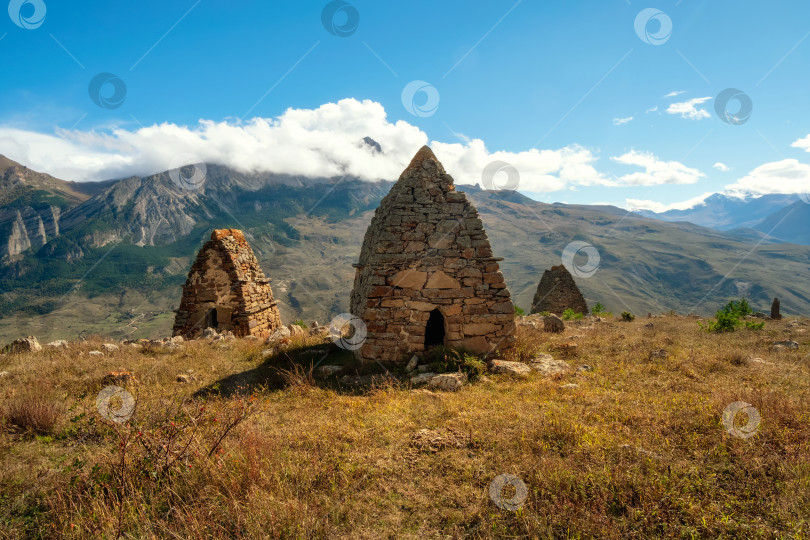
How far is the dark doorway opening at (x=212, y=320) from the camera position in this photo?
13.2 metres

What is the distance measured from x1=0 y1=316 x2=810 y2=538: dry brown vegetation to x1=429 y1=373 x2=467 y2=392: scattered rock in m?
0.38

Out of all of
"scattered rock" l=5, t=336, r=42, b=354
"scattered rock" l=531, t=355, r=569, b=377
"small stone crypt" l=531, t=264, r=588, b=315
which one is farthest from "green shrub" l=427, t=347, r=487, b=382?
"small stone crypt" l=531, t=264, r=588, b=315

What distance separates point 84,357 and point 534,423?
9.72 m

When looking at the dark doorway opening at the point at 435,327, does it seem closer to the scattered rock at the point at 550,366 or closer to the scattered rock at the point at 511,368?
the scattered rock at the point at 511,368

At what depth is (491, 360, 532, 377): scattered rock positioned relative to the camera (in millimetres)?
6956

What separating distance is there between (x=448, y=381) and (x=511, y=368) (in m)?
1.37

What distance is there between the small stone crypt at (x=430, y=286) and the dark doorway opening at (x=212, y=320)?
7807mm

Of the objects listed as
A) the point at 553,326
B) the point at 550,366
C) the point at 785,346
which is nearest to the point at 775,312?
the point at 785,346

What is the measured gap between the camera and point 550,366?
24.8 ft

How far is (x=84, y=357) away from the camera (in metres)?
8.35

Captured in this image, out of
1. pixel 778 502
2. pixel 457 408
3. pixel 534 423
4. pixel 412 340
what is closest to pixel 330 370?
pixel 412 340

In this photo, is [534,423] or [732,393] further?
[732,393]

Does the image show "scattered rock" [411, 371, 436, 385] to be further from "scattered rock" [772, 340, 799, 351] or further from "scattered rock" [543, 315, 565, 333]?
"scattered rock" [772, 340, 799, 351]

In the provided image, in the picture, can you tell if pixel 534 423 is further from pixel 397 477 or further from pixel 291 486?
pixel 291 486
